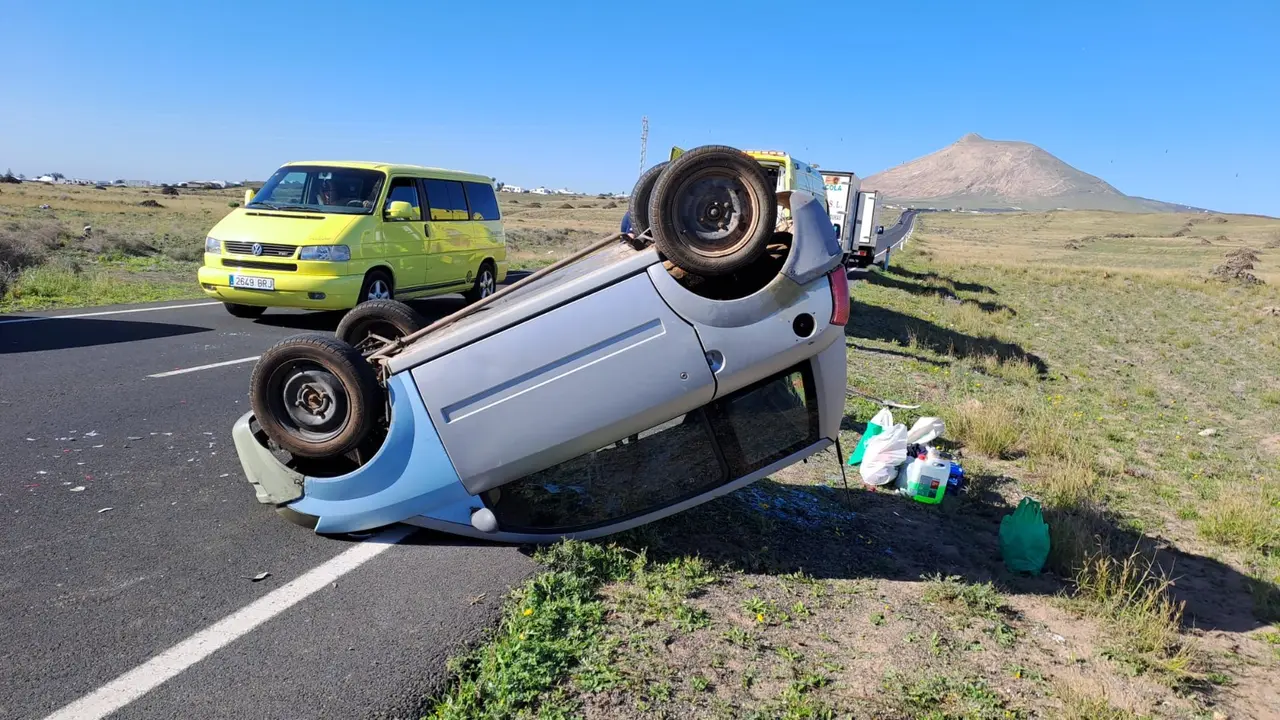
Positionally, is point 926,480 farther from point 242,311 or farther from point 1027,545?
point 242,311

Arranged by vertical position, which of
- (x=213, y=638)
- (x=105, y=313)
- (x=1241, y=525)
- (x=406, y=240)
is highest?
(x=406, y=240)

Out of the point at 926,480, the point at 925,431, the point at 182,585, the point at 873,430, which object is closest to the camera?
the point at 182,585

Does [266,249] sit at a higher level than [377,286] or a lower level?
higher

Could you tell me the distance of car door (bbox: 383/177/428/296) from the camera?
1095cm

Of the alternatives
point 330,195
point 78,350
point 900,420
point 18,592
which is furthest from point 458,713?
point 330,195

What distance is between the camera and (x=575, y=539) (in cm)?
434

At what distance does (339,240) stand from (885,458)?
717 cm

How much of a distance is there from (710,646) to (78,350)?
25.6ft

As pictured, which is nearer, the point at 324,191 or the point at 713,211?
the point at 713,211

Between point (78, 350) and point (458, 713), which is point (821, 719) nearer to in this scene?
point (458, 713)

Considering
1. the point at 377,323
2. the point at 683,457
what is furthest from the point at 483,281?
the point at 683,457

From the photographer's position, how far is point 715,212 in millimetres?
4035

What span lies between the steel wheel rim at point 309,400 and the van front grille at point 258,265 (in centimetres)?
635

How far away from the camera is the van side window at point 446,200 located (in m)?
11.8
